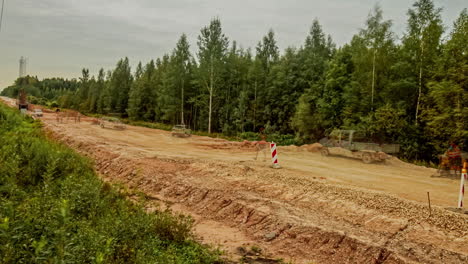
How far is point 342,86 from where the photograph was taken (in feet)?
93.2

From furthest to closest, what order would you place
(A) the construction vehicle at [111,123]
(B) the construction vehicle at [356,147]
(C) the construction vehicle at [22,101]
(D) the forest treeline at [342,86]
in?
(C) the construction vehicle at [22,101]
(A) the construction vehicle at [111,123]
(D) the forest treeline at [342,86]
(B) the construction vehicle at [356,147]

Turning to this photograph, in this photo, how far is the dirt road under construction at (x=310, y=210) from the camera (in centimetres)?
575

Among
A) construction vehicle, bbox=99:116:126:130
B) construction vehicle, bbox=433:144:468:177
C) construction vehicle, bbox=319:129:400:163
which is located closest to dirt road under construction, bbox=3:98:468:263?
construction vehicle, bbox=433:144:468:177

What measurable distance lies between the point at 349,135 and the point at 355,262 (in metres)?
15.6

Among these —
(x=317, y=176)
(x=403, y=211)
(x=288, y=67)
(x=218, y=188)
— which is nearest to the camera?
(x=403, y=211)

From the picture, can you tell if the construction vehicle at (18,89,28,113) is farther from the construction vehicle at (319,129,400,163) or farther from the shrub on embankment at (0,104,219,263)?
the construction vehicle at (319,129,400,163)

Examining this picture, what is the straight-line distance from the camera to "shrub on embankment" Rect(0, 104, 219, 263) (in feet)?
10.6

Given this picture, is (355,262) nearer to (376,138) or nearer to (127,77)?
(376,138)

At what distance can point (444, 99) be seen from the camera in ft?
61.7

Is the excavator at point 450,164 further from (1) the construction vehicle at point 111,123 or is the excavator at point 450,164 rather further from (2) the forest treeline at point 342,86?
(1) the construction vehicle at point 111,123

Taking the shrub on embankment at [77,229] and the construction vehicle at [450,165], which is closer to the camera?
the shrub on embankment at [77,229]

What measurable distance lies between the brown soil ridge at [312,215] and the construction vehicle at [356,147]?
8.71 m

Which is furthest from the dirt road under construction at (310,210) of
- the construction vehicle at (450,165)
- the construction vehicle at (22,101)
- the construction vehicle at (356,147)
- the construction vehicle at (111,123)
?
the construction vehicle at (22,101)

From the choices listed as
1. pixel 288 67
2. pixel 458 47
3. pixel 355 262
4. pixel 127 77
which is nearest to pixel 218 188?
pixel 355 262
